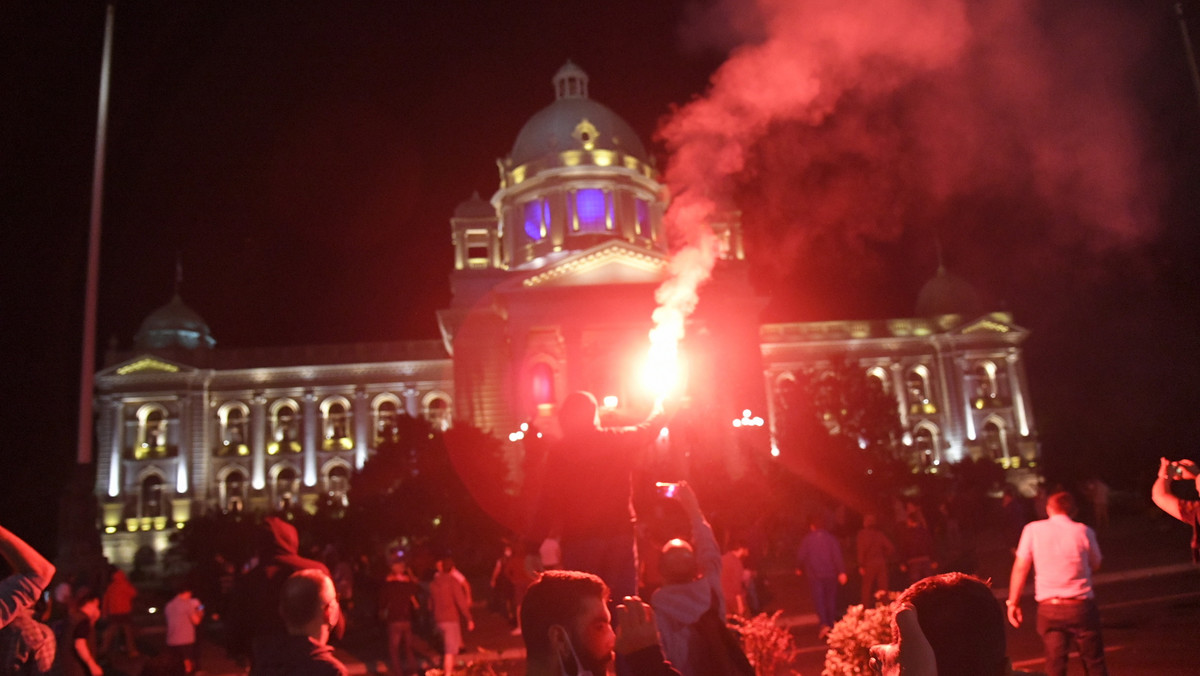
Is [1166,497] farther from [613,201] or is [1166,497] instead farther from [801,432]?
[613,201]

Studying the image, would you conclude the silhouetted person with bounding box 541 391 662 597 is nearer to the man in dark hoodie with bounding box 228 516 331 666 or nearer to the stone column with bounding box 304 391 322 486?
the man in dark hoodie with bounding box 228 516 331 666

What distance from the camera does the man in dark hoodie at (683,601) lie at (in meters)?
4.40

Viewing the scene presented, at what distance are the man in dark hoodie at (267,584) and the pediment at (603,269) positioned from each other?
3676cm

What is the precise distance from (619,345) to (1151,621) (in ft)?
102

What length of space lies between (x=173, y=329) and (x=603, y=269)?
2737 cm

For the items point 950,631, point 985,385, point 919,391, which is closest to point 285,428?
point 919,391

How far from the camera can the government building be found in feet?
139

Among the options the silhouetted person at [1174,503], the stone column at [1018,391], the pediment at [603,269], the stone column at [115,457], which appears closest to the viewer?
the silhouetted person at [1174,503]

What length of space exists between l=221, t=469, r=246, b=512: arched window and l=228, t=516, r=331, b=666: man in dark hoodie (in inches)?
1828

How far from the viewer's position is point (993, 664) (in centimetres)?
286

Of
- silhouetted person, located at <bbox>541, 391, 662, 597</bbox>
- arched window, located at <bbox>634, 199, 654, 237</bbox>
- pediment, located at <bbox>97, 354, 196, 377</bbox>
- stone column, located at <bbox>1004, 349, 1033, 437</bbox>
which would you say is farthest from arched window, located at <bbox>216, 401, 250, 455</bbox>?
silhouetted person, located at <bbox>541, 391, 662, 597</bbox>

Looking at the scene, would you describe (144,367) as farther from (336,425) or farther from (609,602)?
(609,602)

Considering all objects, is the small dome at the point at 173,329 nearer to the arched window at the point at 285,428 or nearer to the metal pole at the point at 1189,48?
the arched window at the point at 285,428

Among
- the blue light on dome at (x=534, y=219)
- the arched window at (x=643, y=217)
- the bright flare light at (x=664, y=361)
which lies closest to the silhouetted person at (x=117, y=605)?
the bright flare light at (x=664, y=361)
